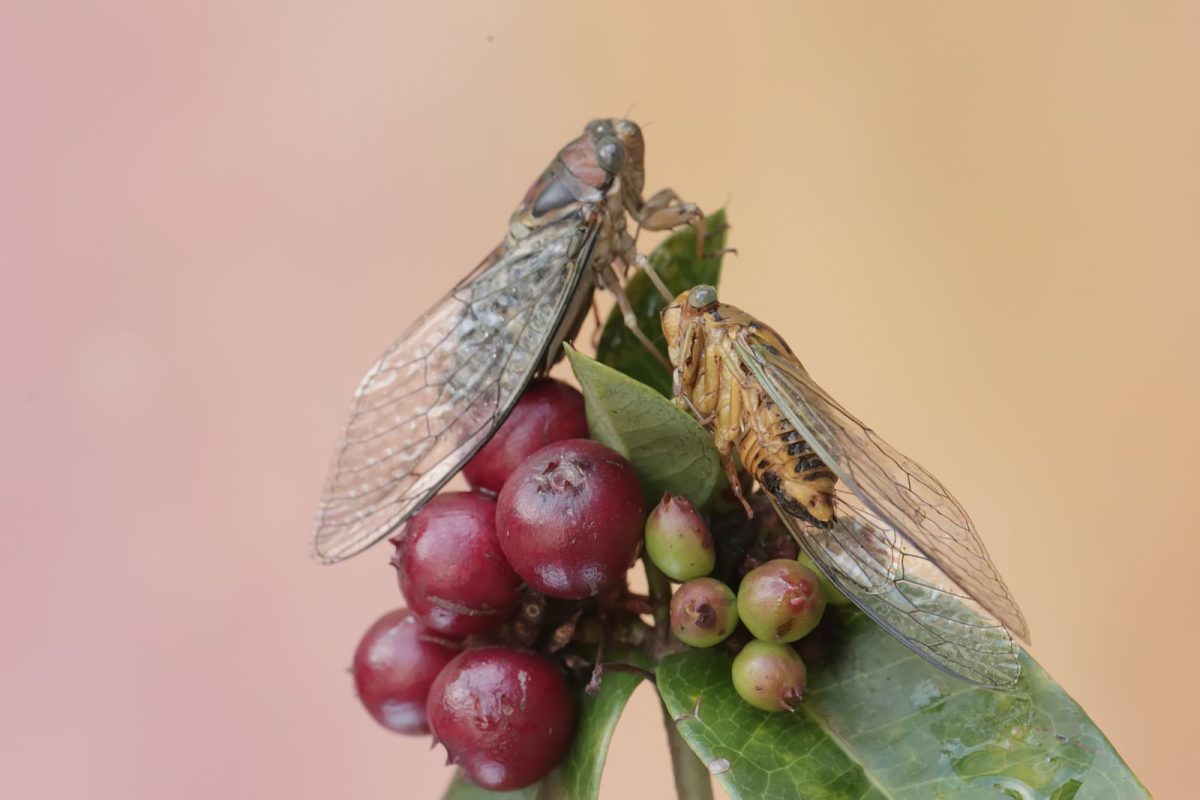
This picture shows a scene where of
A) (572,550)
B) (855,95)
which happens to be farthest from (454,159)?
(572,550)

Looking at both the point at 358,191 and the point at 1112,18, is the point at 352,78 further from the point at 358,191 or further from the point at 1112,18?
the point at 1112,18

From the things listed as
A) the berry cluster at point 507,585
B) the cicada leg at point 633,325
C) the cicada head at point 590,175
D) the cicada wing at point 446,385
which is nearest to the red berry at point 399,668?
the berry cluster at point 507,585

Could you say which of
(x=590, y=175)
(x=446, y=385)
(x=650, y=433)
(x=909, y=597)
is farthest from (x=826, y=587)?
(x=590, y=175)

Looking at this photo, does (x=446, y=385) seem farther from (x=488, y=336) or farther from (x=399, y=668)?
(x=399, y=668)

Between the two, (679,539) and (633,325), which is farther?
(633,325)

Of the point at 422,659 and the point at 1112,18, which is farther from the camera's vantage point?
the point at 1112,18

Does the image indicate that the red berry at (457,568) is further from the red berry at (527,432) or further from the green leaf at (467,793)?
the green leaf at (467,793)
